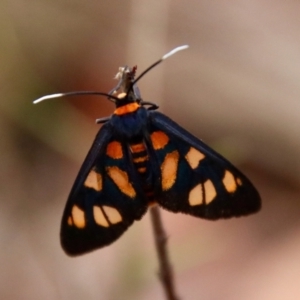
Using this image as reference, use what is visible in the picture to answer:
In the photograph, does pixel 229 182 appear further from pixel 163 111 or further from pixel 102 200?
pixel 163 111

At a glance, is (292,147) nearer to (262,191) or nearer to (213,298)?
(262,191)

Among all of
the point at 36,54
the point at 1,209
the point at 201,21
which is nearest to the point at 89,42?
the point at 36,54

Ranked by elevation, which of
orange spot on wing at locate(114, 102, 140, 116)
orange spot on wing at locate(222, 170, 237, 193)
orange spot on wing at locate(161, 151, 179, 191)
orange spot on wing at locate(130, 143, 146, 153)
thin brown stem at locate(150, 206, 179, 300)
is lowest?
thin brown stem at locate(150, 206, 179, 300)

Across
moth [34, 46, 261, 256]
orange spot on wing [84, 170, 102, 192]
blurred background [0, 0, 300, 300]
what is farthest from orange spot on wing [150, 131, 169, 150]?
blurred background [0, 0, 300, 300]

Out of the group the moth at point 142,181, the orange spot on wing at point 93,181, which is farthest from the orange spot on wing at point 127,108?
the orange spot on wing at point 93,181

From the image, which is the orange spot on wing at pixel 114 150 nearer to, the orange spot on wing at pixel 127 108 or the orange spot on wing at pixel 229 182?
the orange spot on wing at pixel 127 108

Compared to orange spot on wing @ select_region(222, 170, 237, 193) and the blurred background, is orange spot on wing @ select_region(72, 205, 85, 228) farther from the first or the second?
the blurred background

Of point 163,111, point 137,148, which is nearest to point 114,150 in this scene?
point 137,148
